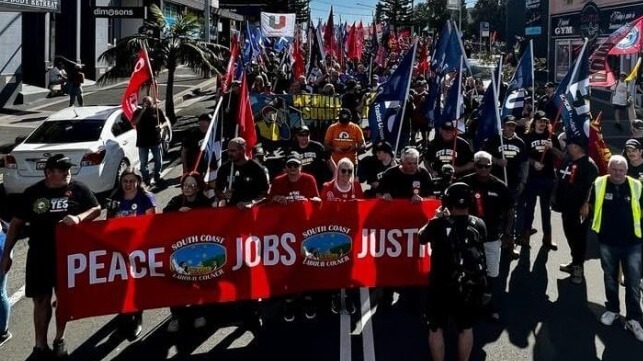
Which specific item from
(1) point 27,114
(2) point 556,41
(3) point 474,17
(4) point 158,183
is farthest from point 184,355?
(3) point 474,17

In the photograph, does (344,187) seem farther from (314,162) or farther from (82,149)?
(82,149)

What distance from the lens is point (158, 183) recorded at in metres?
12.4

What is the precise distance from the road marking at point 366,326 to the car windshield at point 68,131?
5.83m

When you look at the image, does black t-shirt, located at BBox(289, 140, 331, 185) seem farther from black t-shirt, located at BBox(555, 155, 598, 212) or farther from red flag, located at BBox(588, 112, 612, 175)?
red flag, located at BBox(588, 112, 612, 175)

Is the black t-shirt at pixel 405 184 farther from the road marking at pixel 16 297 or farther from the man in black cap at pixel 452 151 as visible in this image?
the road marking at pixel 16 297

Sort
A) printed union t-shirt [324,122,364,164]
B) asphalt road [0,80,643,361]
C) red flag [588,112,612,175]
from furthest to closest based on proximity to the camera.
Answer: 1. printed union t-shirt [324,122,364,164]
2. red flag [588,112,612,175]
3. asphalt road [0,80,643,361]

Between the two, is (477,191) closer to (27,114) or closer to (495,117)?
(495,117)

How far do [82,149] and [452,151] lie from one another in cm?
565

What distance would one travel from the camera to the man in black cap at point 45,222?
553cm

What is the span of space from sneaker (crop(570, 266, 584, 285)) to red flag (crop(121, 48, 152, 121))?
6345 millimetres

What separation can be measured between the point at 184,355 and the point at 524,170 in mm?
4995

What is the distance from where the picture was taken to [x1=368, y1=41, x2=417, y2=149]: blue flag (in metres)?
9.35

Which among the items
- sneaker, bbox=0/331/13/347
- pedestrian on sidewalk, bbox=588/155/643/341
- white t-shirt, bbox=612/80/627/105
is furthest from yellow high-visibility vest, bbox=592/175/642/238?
white t-shirt, bbox=612/80/627/105

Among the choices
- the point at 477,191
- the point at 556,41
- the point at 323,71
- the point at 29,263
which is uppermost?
the point at 556,41
